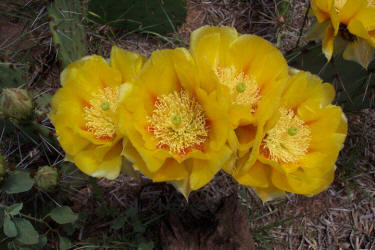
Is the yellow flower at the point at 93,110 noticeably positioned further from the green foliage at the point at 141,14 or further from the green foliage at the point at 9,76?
the green foliage at the point at 141,14

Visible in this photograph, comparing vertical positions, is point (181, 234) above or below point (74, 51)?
below

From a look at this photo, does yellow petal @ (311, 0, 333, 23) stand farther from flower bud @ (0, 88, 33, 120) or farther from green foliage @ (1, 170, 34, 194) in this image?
green foliage @ (1, 170, 34, 194)

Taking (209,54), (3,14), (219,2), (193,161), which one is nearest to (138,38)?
(219,2)

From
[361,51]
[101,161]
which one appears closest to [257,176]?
[101,161]

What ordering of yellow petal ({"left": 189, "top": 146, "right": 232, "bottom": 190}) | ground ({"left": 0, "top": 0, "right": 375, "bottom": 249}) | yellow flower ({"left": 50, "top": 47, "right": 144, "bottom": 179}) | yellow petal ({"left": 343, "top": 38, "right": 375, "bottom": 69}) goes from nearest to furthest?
1. yellow petal ({"left": 189, "top": 146, "right": 232, "bottom": 190})
2. yellow flower ({"left": 50, "top": 47, "right": 144, "bottom": 179})
3. yellow petal ({"left": 343, "top": 38, "right": 375, "bottom": 69})
4. ground ({"left": 0, "top": 0, "right": 375, "bottom": 249})

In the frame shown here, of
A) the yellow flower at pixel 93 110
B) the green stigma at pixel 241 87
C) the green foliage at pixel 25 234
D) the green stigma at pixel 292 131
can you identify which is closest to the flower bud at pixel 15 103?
the yellow flower at pixel 93 110

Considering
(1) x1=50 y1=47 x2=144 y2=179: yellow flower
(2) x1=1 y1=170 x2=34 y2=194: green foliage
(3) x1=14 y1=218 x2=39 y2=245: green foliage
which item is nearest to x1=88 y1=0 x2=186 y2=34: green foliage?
(1) x1=50 y1=47 x2=144 y2=179: yellow flower

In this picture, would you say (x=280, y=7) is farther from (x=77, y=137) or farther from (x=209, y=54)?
(x=77, y=137)
